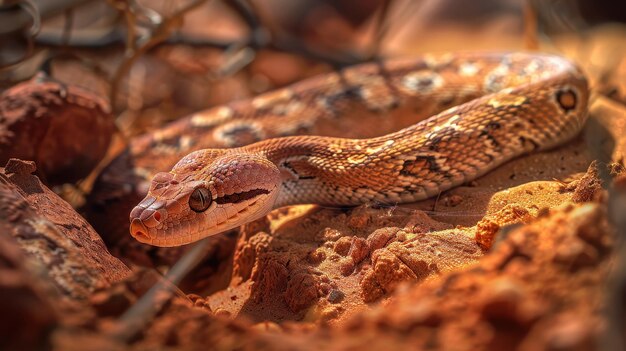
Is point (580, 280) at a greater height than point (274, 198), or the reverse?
point (580, 280)

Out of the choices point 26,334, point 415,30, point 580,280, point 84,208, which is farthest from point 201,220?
point 415,30

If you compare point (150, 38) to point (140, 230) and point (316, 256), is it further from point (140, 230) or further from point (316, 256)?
point (316, 256)

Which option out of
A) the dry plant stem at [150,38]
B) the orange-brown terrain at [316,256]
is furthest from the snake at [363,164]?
the dry plant stem at [150,38]

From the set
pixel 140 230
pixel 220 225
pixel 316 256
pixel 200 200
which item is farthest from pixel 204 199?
pixel 316 256

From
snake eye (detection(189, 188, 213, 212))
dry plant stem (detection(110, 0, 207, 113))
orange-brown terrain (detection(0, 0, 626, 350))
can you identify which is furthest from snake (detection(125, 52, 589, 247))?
dry plant stem (detection(110, 0, 207, 113))

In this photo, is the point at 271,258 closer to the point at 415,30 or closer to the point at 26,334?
the point at 26,334

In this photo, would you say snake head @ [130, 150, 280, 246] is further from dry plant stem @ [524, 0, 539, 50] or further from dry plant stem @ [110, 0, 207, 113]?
dry plant stem @ [524, 0, 539, 50]

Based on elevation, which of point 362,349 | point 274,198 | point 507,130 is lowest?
point 274,198
